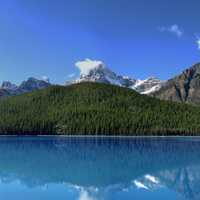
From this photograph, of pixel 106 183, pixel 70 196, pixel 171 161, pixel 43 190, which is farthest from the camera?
pixel 171 161

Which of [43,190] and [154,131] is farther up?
[154,131]

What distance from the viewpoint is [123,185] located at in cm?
3575

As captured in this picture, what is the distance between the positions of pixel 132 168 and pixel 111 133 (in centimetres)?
12897

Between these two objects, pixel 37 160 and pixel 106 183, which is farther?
pixel 37 160

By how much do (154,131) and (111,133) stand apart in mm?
21500

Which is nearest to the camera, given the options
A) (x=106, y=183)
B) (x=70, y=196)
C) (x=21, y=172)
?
(x=70, y=196)

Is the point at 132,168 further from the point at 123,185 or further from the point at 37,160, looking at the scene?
the point at 37,160

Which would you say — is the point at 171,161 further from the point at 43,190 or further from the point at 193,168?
the point at 43,190

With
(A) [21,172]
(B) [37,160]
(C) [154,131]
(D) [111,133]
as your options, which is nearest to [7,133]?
(D) [111,133]

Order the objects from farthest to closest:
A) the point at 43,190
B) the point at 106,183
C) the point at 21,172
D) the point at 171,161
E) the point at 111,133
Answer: the point at 111,133 < the point at 171,161 < the point at 21,172 < the point at 106,183 < the point at 43,190

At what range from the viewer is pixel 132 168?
4750 centimetres

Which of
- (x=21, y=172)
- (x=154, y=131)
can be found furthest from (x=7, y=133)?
(x=21, y=172)

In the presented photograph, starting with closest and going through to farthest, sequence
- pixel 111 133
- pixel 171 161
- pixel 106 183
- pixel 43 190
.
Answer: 1. pixel 43 190
2. pixel 106 183
3. pixel 171 161
4. pixel 111 133

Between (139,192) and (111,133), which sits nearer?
(139,192)
